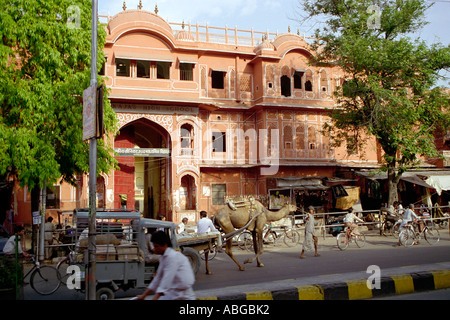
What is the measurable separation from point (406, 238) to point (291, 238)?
4431 millimetres

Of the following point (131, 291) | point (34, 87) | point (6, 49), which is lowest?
point (131, 291)

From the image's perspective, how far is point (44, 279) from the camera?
354 inches

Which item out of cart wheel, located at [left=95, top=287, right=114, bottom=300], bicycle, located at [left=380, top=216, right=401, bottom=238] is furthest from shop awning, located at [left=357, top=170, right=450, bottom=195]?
cart wheel, located at [left=95, top=287, right=114, bottom=300]

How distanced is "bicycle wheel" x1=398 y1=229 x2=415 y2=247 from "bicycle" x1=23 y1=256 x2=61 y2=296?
11426 millimetres

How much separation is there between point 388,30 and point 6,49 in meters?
15.9

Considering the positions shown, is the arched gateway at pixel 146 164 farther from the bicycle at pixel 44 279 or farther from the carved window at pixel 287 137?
the bicycle at pixel 44 279

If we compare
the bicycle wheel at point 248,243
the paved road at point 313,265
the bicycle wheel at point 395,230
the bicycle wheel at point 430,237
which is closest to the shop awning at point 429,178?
the bicycle wheel at point 395,230

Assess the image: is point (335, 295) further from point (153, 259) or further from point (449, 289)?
point (153, 259)

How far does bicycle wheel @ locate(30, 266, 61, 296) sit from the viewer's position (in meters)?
8.92

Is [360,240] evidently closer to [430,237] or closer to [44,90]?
[430,237]

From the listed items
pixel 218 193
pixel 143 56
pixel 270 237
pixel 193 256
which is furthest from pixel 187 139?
pixel 193 256

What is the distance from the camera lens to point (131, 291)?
9.38m

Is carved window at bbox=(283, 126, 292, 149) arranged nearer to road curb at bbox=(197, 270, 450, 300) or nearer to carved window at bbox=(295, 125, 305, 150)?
carved window at bbox=(295, 125, 305, 150)
